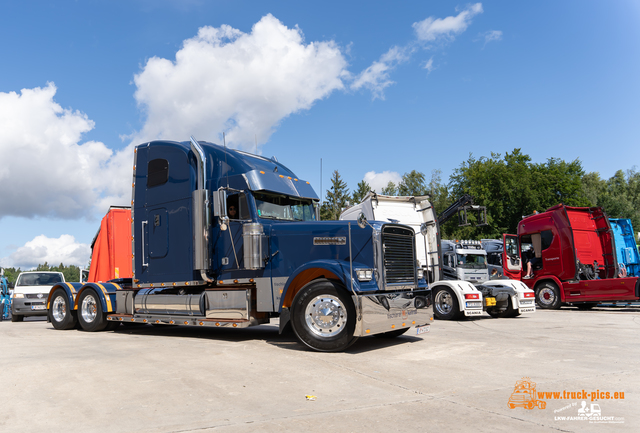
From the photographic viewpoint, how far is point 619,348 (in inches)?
307

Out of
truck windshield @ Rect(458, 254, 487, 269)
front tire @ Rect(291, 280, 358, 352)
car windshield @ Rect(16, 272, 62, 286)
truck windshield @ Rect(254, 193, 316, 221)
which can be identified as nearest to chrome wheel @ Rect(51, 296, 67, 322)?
car windshield @ Rect(16, 272, 62, 286)

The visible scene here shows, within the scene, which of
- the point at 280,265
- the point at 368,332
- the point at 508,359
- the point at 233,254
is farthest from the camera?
the point at 233,254

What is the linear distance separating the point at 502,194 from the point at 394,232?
41.7 metres

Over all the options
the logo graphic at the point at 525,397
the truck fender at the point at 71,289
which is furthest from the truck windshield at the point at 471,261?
the logo graphic at the point at 525,397

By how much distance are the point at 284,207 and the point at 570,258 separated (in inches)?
476

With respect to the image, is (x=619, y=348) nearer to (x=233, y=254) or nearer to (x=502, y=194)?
(x=233, y=254)

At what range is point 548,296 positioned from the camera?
17.8m

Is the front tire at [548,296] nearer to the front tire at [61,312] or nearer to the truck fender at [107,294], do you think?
the truck fender at [107,294]

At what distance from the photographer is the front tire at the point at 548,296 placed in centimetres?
1739

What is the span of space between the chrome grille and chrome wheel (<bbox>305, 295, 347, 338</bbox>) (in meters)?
0.96

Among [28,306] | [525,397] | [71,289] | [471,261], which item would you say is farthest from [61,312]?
[471,261]

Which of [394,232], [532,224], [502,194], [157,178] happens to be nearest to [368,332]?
[394,232]

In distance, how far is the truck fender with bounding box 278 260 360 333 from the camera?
744 centimetres

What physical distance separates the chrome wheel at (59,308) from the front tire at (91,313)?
719mm
